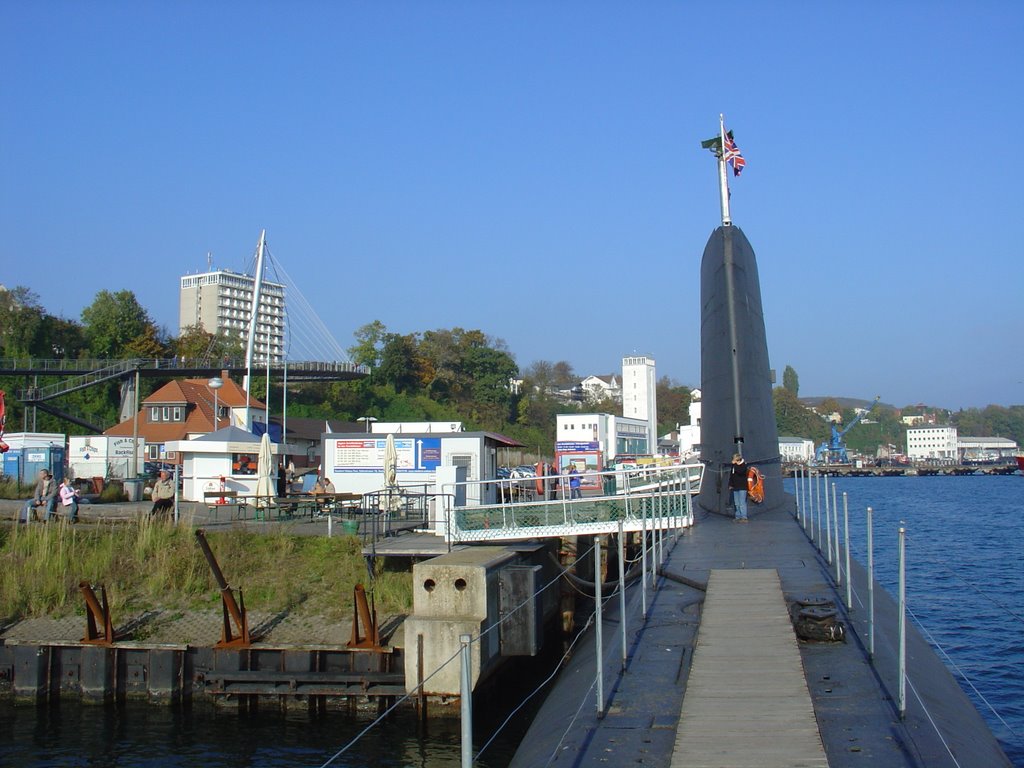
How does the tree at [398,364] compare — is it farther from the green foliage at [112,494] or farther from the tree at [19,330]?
the green foliage at [112,494]

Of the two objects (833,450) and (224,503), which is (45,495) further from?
(833,450)

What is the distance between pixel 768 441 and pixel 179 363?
6808 cm

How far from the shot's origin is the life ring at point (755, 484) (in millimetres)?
19766

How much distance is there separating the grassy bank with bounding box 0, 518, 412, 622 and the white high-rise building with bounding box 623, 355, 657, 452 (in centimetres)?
7016

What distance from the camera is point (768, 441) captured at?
790 inches

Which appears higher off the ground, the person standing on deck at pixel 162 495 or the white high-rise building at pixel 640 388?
the white high-rise building at pixel 640 388

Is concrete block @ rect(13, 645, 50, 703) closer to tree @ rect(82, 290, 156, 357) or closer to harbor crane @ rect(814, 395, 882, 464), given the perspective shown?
tree @ rect(82, 290, 156, 357)

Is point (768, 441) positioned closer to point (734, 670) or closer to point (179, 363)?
point (734, 670)

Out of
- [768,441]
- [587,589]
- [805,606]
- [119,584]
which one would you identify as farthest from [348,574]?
[805,606]

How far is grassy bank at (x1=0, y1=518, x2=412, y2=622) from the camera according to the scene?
18.2 m

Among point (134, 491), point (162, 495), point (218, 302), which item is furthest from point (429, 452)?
point (218, 302)

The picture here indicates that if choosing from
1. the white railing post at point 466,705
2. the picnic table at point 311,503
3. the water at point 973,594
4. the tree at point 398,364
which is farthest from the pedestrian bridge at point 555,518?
the tree at point 398,364

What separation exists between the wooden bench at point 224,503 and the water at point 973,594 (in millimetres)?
15826

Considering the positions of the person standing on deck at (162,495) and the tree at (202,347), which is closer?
the person standing on deck at (162,495)
